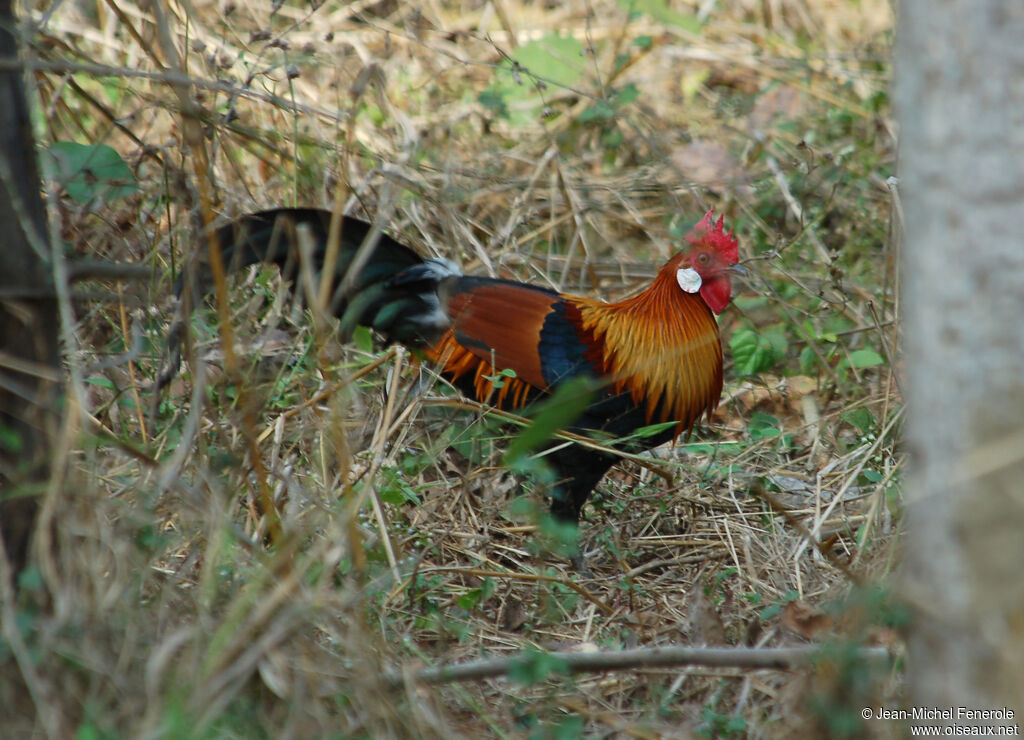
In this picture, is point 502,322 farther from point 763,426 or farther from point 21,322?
point 21,322

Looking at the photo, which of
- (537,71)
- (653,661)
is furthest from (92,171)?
(537,71)

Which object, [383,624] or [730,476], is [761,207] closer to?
[730,476]

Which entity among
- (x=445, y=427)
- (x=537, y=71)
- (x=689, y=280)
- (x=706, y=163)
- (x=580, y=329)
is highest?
(x=537, y=71)

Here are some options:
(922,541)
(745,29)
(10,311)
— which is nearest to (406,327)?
(10,311)

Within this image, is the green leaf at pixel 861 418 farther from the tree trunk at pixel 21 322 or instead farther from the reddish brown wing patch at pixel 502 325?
the tree trunk at pixel 21 322

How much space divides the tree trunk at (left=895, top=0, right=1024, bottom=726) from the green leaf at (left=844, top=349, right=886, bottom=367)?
244cm

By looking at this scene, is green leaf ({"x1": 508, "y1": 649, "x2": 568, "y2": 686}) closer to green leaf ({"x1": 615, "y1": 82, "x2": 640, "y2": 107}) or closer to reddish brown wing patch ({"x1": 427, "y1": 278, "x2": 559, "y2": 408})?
reddish brown wing patch ({"x1": 427, "y1": 278, "x2": 559, "y2": 408})

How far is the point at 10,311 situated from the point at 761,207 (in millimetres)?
4138

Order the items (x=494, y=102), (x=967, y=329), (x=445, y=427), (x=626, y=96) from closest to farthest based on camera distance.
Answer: (x=967, y=329) < (x=445, y=427) < (x=494, y=102) < (x=626, y=96)

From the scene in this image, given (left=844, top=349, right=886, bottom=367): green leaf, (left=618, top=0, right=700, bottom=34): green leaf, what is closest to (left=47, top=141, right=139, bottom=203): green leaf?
(left=844, top=349, right=886, bottom=367): green leaf

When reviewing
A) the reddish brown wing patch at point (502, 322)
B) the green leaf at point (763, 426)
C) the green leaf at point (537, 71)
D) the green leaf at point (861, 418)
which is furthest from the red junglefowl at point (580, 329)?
the green leaf at point (537, 71)

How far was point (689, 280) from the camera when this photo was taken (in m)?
3.38

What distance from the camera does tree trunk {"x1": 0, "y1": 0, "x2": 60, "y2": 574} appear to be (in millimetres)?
1765

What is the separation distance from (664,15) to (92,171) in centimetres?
474
